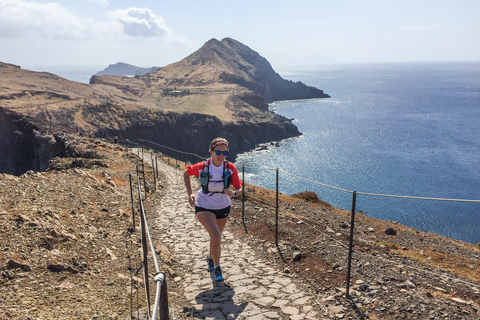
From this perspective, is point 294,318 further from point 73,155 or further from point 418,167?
point 418,167

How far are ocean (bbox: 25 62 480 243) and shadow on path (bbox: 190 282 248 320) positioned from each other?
16.4 meters

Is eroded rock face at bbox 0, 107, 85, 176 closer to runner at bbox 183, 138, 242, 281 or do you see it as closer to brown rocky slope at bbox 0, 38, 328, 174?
brown rocky slope at bbox 0, 38, 328, 174

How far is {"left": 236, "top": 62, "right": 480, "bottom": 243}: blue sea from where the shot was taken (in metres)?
51.4

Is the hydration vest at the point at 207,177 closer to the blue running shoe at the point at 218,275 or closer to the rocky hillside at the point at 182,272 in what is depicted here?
the blue running shoe at the point at 218,275

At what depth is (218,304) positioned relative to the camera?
5762mm

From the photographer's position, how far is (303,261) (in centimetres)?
747

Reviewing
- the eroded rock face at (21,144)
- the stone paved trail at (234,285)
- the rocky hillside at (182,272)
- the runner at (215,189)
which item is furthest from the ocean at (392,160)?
the eroded rock face at (21,144)

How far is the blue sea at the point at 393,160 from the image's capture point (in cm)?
5138

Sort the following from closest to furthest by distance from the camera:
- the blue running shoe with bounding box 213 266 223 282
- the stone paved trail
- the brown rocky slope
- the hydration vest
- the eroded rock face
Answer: the stone paved trail, the hydration vest, the blue running shoe with bounding box 213 266 223 282, the eroded rock face, the brown rocky slope

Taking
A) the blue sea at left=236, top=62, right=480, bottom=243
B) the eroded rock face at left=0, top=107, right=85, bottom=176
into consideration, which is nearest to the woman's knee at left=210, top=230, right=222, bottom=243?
the blue sea at left=236, top=62, right=480, bottom=243

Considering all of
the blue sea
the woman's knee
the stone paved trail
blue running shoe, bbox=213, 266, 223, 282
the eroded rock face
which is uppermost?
the woman's knee

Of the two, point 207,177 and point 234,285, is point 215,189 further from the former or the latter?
point 234,285

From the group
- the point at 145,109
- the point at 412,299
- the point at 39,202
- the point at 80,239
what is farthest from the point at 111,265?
the point at 145,109

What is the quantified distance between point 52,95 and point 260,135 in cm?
5812
